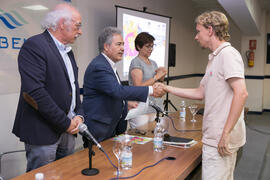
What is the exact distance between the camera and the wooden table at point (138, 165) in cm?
149

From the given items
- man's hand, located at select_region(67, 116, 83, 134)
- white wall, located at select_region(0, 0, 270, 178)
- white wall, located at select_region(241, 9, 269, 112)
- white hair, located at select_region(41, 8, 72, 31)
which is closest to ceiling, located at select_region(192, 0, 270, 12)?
white wall, located at select_region(0, 0, 270, 178)

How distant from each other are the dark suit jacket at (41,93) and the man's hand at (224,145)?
0.95 meters

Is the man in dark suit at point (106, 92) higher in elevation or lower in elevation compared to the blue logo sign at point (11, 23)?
lower

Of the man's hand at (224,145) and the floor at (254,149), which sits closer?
the man's hand at (224,145)

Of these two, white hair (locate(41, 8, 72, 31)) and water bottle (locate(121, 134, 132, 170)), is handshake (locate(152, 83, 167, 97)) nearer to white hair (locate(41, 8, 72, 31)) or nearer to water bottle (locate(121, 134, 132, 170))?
water bottle (locate(121, 134, 132, 170))

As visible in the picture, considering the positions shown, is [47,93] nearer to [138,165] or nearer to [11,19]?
[138,165]

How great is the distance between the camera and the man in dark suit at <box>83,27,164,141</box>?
204 cm

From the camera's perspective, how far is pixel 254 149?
4715 mm

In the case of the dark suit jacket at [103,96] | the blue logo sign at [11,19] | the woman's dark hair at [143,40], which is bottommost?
the dark suit jacket at [103,96]

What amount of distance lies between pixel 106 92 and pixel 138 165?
0.62 meters

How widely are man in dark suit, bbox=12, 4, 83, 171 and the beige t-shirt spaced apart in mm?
872

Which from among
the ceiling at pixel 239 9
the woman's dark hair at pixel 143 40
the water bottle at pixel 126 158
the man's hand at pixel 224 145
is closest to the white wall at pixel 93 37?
the ceiling at pixel 239 9

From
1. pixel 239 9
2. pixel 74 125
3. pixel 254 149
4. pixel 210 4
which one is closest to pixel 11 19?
pixel 74 125

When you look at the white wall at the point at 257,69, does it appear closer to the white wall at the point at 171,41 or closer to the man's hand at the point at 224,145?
the white wall at the point at 171,41
